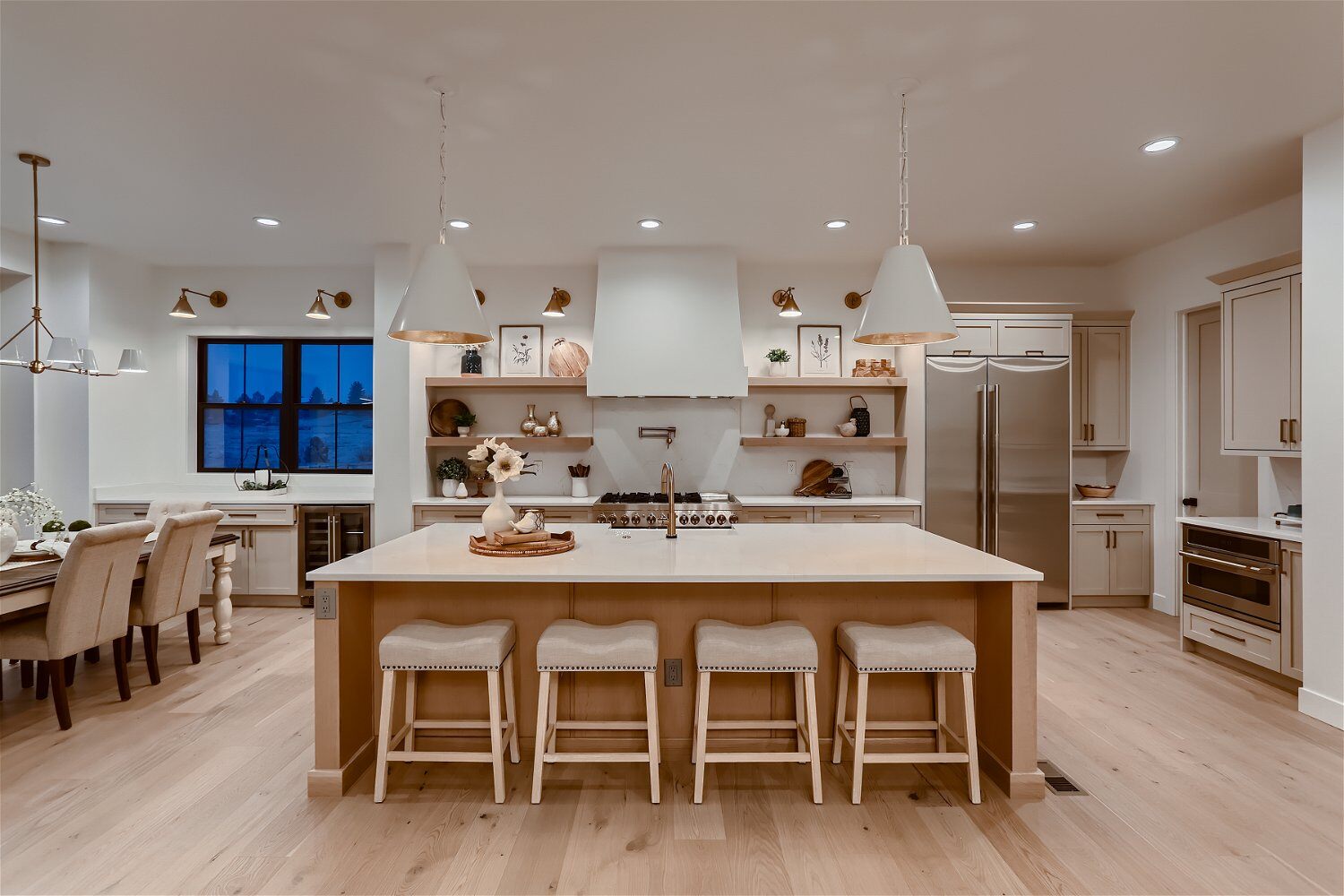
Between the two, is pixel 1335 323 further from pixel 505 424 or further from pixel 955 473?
pixel 505 424

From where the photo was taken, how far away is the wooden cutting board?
5.35m

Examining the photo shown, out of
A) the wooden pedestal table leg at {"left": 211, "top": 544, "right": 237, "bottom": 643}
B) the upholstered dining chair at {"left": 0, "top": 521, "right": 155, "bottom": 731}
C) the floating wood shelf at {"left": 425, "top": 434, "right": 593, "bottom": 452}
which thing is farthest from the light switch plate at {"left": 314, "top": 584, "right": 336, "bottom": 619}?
the floating wood shelf at {"left": 425, "top": 434, "right": 593, "bottom": 452}

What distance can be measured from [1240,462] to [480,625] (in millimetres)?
5048

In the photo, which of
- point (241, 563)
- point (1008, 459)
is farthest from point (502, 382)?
point (1008, 459)

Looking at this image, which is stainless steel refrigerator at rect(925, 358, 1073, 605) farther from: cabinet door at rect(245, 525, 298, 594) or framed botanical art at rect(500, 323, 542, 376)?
cabinet door at rect(245, 525, 298, 594)

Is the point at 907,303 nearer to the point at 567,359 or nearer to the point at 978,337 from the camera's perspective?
the point at 978,337

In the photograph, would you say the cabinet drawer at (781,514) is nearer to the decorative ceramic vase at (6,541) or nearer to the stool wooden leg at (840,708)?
the stool wooden leg at (840,708)

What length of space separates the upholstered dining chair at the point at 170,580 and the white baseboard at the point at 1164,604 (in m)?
6.34

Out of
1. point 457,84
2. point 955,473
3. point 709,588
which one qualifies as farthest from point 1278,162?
point 457,84

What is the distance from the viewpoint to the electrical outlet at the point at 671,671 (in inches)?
104

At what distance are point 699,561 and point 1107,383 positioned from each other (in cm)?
445

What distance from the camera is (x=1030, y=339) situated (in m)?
5.05

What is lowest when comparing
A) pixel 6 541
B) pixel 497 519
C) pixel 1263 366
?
pixel 6 541

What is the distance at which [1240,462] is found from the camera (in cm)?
454
